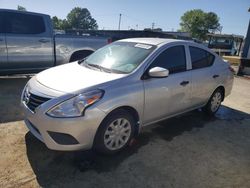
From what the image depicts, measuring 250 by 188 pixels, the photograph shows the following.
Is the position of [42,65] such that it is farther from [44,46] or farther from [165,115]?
[165,115]

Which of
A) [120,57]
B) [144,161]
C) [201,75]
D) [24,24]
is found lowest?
[144,161]

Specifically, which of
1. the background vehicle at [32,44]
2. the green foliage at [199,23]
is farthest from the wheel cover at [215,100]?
the green foliage at [199,23]

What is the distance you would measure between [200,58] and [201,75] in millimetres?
353

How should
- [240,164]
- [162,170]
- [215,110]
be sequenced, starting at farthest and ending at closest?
[215,110], [240,164], [162,170]

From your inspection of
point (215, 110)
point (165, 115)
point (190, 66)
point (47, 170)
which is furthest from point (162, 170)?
point (215, 110)

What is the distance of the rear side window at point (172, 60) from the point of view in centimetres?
377

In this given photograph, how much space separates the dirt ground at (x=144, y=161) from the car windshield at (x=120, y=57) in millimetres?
1240

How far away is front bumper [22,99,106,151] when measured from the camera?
9.29 feet

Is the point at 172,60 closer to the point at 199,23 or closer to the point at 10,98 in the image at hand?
the point at 10,98

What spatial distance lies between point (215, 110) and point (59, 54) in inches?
176

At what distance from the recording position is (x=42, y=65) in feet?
22.2

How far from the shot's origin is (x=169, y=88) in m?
3.83

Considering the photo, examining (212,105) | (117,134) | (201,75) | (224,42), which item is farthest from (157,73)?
(224,42)

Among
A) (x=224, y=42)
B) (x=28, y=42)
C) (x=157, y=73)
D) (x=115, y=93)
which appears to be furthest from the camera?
(x=224, y=42)
